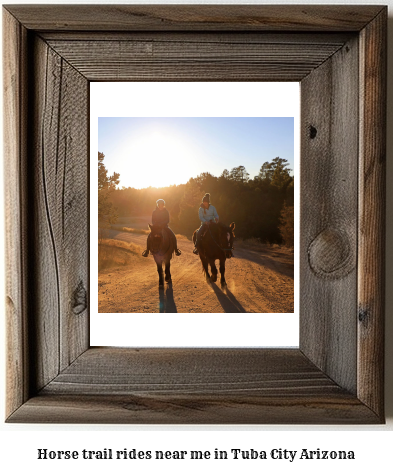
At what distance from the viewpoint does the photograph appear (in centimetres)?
56

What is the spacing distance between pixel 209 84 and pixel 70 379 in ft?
1.67

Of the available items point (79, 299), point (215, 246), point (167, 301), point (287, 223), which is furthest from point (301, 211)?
point (79, 299)

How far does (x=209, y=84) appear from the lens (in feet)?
1.85

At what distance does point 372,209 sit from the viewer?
21.0 inches

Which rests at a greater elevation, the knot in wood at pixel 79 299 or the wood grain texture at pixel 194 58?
the wood grain texture at pixel 194 58

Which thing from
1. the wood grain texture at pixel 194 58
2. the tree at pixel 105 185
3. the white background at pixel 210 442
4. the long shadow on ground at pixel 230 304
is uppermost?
the wood grain texture at pixel 194 58

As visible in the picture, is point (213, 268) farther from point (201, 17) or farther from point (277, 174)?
point (201, 17)

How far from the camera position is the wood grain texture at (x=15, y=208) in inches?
21.0

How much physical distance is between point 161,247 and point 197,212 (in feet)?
0.26

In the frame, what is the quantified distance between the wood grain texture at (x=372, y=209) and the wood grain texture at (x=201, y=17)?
4cm

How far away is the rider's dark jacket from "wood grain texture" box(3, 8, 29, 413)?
19 centimetres

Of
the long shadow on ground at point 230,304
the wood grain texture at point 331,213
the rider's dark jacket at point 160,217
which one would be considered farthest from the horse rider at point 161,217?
the wood grain texture at point 331,213

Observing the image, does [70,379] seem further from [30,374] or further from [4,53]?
[4,53]

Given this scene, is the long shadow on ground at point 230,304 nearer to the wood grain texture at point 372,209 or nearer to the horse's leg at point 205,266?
the horse's leg at point 205,266
